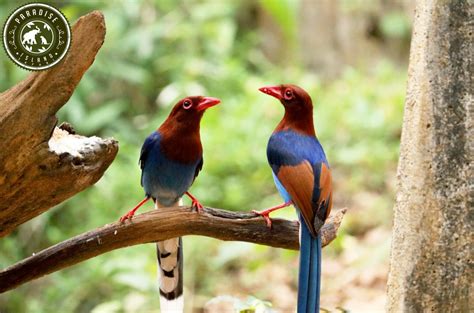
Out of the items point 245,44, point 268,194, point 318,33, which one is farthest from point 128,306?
point 318,33

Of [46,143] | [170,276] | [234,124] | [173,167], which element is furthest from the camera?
[234,124]

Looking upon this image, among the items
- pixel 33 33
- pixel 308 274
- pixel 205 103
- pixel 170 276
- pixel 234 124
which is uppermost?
pixel 234 124

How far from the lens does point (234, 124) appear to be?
23.0 feet

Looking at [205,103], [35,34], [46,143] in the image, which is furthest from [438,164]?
[35,34]

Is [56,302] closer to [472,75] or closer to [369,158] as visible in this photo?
[369,158]

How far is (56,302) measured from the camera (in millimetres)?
5625

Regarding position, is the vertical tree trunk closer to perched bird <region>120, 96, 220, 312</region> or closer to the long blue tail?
the long blue tail

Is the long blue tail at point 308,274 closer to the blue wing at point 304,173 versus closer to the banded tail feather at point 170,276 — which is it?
the blue wing at point 304,173

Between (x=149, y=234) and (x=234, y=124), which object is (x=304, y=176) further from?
(x=234, y=124)

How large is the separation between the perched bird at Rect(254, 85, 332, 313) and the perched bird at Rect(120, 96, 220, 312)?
0.27 metres

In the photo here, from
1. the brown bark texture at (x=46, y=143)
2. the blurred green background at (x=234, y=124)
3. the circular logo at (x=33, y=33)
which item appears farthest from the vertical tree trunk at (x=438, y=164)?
the blurred green background at (x=234, y=124)

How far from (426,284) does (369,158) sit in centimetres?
392

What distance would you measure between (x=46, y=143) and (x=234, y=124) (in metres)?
4.36

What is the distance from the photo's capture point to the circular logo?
108 inches
